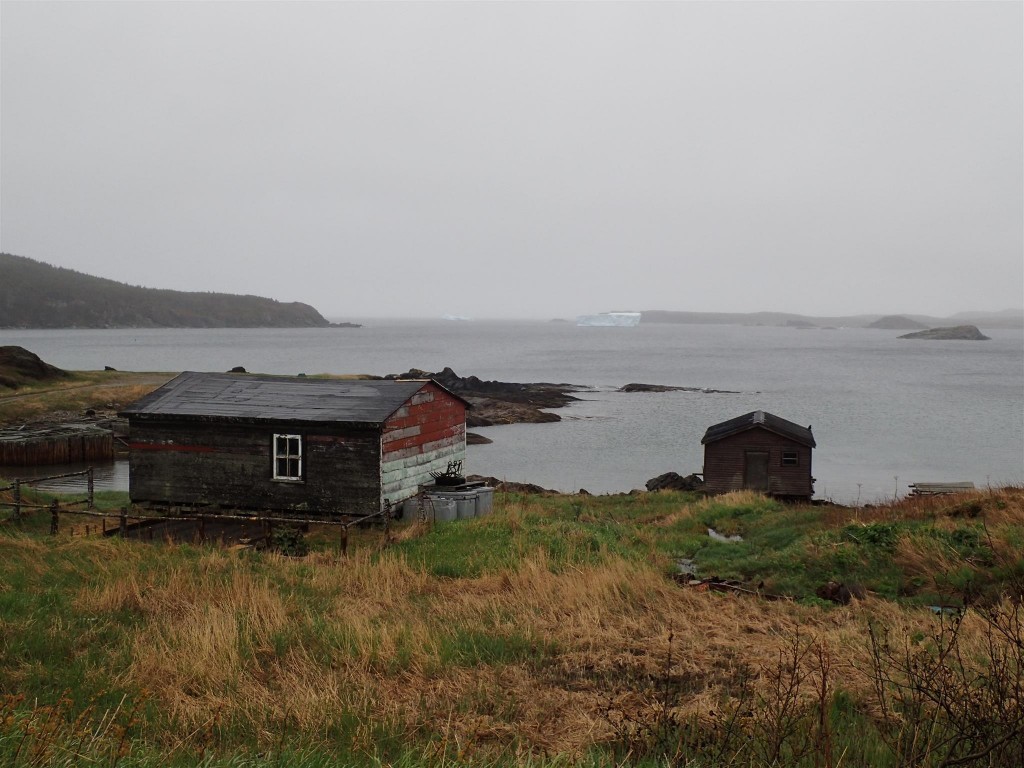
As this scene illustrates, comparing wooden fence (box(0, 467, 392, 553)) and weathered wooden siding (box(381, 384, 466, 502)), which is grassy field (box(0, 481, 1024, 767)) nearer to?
wooden fence (box(0, 467, 392, 553))

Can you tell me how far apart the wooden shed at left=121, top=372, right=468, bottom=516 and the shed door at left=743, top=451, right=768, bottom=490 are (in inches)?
599

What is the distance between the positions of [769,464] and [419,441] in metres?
16.6

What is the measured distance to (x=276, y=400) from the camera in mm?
23031

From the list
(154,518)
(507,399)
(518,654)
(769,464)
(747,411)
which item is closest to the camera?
(518,654)

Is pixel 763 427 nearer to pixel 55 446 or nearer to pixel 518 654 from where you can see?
pixel 518 654

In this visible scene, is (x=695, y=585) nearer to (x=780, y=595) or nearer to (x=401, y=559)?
(x=780, y=595)

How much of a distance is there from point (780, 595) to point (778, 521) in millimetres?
9569

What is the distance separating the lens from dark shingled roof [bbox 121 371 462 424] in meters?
21.9

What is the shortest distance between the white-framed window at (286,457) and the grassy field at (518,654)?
5.96 m

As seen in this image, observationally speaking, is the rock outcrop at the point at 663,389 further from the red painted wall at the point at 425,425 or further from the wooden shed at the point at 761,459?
the red painted wall at the point at 425,425

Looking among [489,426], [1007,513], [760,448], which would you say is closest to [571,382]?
[489,426]

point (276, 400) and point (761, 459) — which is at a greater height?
point (276, 400)

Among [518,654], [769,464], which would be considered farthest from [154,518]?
[769,464]

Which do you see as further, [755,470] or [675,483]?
[675,483]
